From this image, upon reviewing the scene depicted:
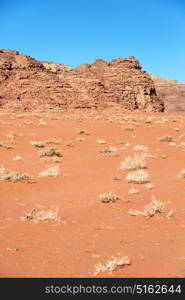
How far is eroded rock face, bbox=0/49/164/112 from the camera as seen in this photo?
52541mm

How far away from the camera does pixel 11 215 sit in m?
6.81

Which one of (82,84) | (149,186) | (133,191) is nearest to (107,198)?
(133,191)

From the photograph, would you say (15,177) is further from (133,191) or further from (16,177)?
(133,191)

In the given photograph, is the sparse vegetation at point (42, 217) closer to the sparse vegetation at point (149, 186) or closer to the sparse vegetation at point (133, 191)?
the sparse vegetation at point (133, 191)

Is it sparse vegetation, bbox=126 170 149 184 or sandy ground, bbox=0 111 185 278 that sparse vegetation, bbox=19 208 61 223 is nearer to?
sandy ground, bbox=0 111 185 278

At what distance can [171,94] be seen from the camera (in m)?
121

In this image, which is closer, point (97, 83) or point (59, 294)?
point (59, 294)

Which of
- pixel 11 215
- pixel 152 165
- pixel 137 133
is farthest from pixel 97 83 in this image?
pixel 11 215

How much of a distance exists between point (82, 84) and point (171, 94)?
233ft

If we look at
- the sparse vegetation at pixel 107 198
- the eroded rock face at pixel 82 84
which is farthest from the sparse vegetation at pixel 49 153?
the eroded rock face at pixel 82 84

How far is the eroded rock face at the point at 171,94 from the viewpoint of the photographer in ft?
359

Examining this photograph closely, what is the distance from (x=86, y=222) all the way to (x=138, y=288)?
2707mm

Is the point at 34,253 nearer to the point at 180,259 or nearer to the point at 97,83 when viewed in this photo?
the point at 180,259

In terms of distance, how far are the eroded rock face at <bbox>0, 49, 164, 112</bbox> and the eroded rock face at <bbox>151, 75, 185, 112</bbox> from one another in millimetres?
47653
